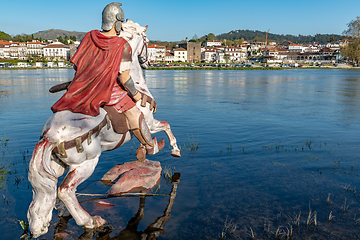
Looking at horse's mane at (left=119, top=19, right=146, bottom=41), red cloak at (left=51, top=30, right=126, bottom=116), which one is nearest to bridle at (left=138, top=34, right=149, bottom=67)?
horse's mane at (left=119, top=19, right=146, bottom=41)

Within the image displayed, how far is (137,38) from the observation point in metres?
5.60

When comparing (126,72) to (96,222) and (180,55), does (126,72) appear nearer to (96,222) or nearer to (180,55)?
(96,222)

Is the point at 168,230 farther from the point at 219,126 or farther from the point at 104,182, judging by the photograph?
the point at 219,126

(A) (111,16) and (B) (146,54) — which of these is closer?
(A) (111,16)

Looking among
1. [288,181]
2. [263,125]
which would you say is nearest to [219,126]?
[263,125]

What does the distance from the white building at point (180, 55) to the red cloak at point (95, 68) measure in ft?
517

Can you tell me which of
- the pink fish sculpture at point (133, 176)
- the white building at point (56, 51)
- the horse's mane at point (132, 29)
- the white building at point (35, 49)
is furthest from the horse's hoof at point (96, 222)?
the white building at point (35, 49)

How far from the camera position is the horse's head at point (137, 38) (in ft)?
17.9

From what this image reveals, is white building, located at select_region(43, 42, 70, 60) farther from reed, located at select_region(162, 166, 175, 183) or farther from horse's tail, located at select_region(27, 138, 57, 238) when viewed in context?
horse's tail, located at select_region(27, 138, 57, 238)

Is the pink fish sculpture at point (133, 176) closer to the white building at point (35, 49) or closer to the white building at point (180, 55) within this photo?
the white building at point (180, 55)

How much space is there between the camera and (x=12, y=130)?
11.0 m

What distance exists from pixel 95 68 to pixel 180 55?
159102 millimetres

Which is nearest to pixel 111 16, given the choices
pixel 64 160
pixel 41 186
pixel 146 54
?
pixel 146 54

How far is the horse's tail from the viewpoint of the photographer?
377 centimetres
